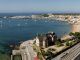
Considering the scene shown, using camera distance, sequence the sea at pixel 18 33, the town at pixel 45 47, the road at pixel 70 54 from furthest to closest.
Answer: the sea at pixel 18 33, the town at pixel 45 47, the road at pixel 70 54

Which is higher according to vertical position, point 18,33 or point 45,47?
point 45,47

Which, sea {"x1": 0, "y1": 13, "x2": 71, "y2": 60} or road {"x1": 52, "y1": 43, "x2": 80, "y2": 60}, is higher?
road {"x1": 52, "y1": 43, "x2": 80, "y2": 60}

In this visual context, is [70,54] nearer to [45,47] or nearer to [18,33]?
[45,47]

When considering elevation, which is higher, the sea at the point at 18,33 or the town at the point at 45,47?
the town at the point at 45,47

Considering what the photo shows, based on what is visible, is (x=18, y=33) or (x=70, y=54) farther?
(x=18, y=33)

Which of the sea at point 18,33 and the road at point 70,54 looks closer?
the road at point 70,54

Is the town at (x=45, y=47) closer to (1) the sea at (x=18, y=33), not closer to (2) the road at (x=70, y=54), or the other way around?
(2) the road at (x=70, y=54)

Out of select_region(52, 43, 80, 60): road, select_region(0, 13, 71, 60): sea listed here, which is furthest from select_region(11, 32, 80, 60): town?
select_region(0, 13, 71, 60): sea

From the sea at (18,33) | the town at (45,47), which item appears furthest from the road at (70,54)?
the sea at (18,33)

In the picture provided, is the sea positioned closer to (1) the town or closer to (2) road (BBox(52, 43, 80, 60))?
(1) the town

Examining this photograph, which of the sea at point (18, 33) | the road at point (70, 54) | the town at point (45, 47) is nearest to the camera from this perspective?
the road at point (70, 54)

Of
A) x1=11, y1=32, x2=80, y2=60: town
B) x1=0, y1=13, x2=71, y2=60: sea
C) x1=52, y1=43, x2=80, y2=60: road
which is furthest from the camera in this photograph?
x1=0, y1=13, x2=71, y2=60: sea

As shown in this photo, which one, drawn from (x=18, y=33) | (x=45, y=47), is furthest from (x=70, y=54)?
(x=18, y=33)
